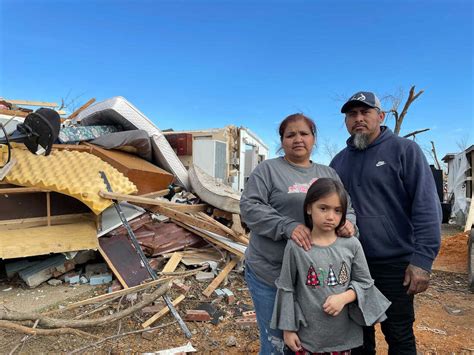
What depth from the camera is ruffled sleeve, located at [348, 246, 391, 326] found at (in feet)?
5.72

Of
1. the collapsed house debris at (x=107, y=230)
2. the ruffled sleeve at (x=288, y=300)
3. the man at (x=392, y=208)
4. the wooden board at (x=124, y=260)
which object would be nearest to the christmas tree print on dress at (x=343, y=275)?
the ruffled sleeve at (x=288, y=300)

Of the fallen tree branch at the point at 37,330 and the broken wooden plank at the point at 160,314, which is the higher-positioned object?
the fallen tree branch at the point at 37,330

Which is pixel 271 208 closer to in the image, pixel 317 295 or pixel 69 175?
pixel 317 295

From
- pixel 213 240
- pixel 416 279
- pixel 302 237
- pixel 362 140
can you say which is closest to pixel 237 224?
pixel 213 240

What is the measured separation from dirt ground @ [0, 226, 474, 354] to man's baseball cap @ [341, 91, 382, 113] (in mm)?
2510

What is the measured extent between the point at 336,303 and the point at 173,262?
373 centimetres

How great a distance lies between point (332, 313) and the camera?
1.68 m

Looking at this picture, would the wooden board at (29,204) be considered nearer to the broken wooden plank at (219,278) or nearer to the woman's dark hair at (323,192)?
the broken wooden plank at (219,278)

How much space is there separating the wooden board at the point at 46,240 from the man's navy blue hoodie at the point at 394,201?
3911 millimetres

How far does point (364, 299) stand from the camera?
5.79 feet

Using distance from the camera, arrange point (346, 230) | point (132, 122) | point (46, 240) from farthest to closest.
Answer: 1. point (132, 122)
2. point (46, 240)
3. point (346, 230)

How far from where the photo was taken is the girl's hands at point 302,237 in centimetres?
167

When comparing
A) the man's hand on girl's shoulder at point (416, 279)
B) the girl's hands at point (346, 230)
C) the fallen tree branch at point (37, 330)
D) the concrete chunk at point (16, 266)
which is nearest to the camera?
the girl's hands at point (346, 230)

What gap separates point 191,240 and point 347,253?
4176 millimetres
